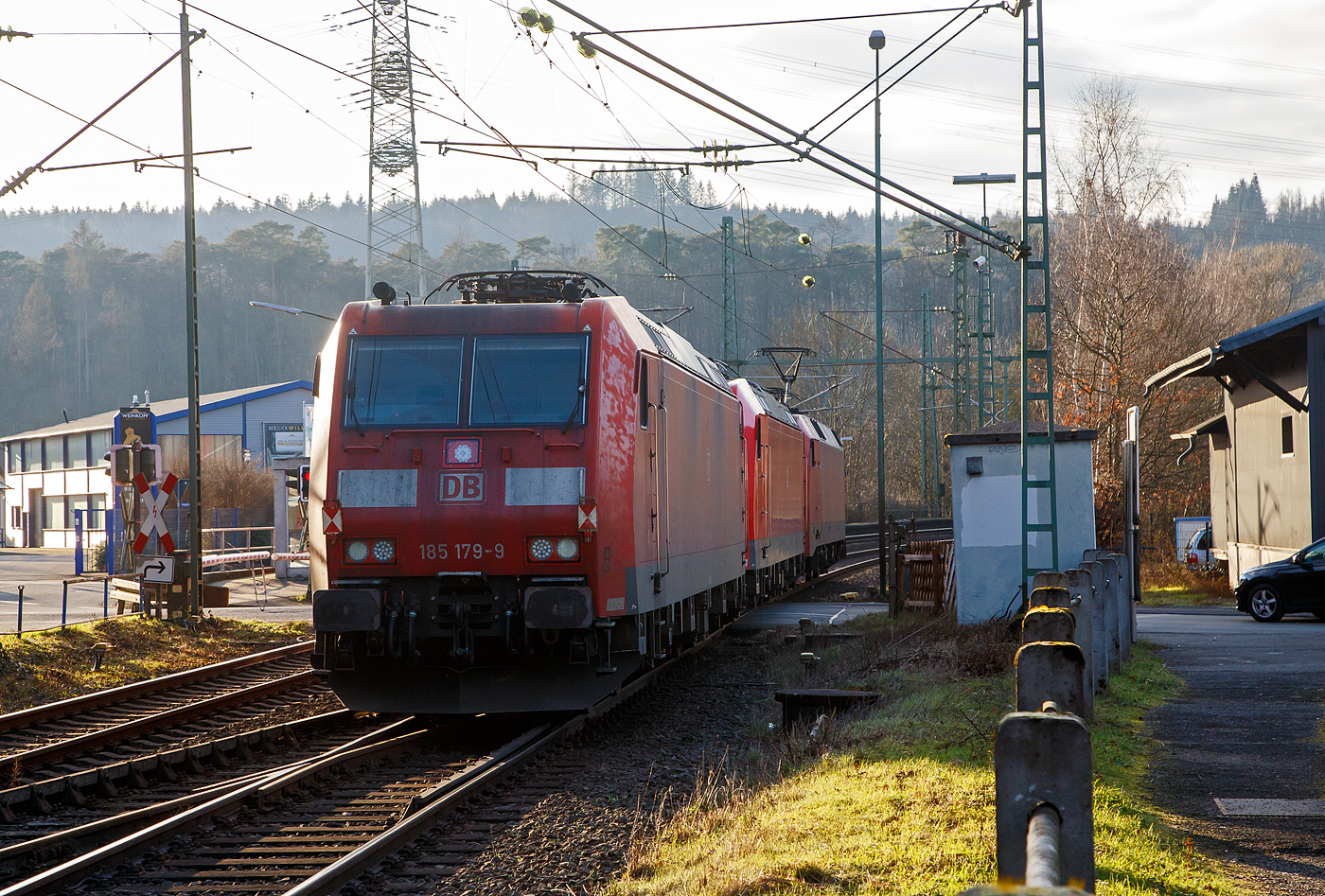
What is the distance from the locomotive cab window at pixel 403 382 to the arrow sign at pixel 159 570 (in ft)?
30.3

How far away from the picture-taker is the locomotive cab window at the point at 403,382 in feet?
32.2

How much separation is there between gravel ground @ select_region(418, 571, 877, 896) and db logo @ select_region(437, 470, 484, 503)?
6.91 ft

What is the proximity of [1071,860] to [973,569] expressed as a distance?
514 inches

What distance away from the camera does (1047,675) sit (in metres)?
4.98

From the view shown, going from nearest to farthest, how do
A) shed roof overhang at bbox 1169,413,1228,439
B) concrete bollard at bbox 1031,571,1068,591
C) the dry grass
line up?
concrete bollard at bbox 1031,571,1068,591, the dry grass, shed roof overhang at bbox 1169,413,1228,439

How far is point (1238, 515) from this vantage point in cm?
2562

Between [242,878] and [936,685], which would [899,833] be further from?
[936,685]

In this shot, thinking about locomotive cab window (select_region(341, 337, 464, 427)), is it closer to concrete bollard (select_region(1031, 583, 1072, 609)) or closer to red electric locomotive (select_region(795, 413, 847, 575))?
concrete bollard (select_region(1031, 583, 1072, 609))

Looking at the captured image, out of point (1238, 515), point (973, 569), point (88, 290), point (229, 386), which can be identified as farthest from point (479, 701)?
point (88, 290)

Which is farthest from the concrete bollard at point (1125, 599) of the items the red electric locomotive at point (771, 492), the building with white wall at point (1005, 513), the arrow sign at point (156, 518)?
the arrow sign at point (156, 518)

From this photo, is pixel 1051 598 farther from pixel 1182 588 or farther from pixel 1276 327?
pixel 1182 588

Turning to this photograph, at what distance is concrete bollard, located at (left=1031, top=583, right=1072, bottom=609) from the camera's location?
7.86m

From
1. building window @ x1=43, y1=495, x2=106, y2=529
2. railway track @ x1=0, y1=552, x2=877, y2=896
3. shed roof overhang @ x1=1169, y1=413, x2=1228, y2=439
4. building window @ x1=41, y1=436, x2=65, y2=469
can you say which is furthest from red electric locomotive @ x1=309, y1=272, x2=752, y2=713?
building window @ x1=41, y1=436, x2=65, y2=469

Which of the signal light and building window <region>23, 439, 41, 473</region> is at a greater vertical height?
building window <region>23, 439, 41, 473</region>
